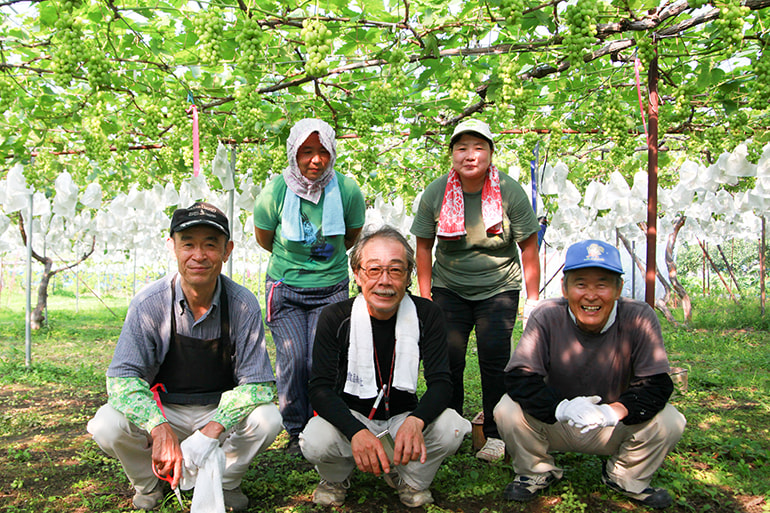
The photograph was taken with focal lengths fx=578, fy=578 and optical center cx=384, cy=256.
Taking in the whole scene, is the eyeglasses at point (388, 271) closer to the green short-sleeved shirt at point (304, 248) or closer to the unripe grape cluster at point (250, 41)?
the green short-sleeved shirt at point (304, 248)

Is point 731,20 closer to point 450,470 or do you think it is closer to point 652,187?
point 652,187

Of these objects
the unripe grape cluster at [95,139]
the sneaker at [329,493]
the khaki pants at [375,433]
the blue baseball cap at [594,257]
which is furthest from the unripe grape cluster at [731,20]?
the unripe grape cluster at [95,139]

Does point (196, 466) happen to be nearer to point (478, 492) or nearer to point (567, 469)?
point (478, 492)

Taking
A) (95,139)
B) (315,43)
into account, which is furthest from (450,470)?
(95,139)

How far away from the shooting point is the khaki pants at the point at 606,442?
242 cm

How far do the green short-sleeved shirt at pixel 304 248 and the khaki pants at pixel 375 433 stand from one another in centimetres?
97

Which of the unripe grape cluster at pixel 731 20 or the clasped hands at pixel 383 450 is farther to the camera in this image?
the unripe grape cluster at pixel 731 20

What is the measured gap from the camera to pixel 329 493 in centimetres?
254

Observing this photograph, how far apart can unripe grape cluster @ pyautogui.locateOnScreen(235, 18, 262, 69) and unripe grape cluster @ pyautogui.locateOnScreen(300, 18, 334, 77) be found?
0.78ft

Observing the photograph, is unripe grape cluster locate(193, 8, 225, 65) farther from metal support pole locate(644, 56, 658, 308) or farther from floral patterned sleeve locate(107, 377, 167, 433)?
metal support pole locate(644, 56, 658, 308)

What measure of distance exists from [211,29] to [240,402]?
1.93 meters

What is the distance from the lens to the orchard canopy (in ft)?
10.6

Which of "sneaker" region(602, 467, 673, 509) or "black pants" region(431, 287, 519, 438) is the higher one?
"black pants" region(431, 287, 519, 438)

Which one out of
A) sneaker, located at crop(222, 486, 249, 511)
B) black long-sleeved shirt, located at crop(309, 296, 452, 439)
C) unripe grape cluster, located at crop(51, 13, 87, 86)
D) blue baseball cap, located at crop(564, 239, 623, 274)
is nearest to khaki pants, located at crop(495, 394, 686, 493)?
black long-sleeved shirt, located at crop(309, 296, 452, 439)
